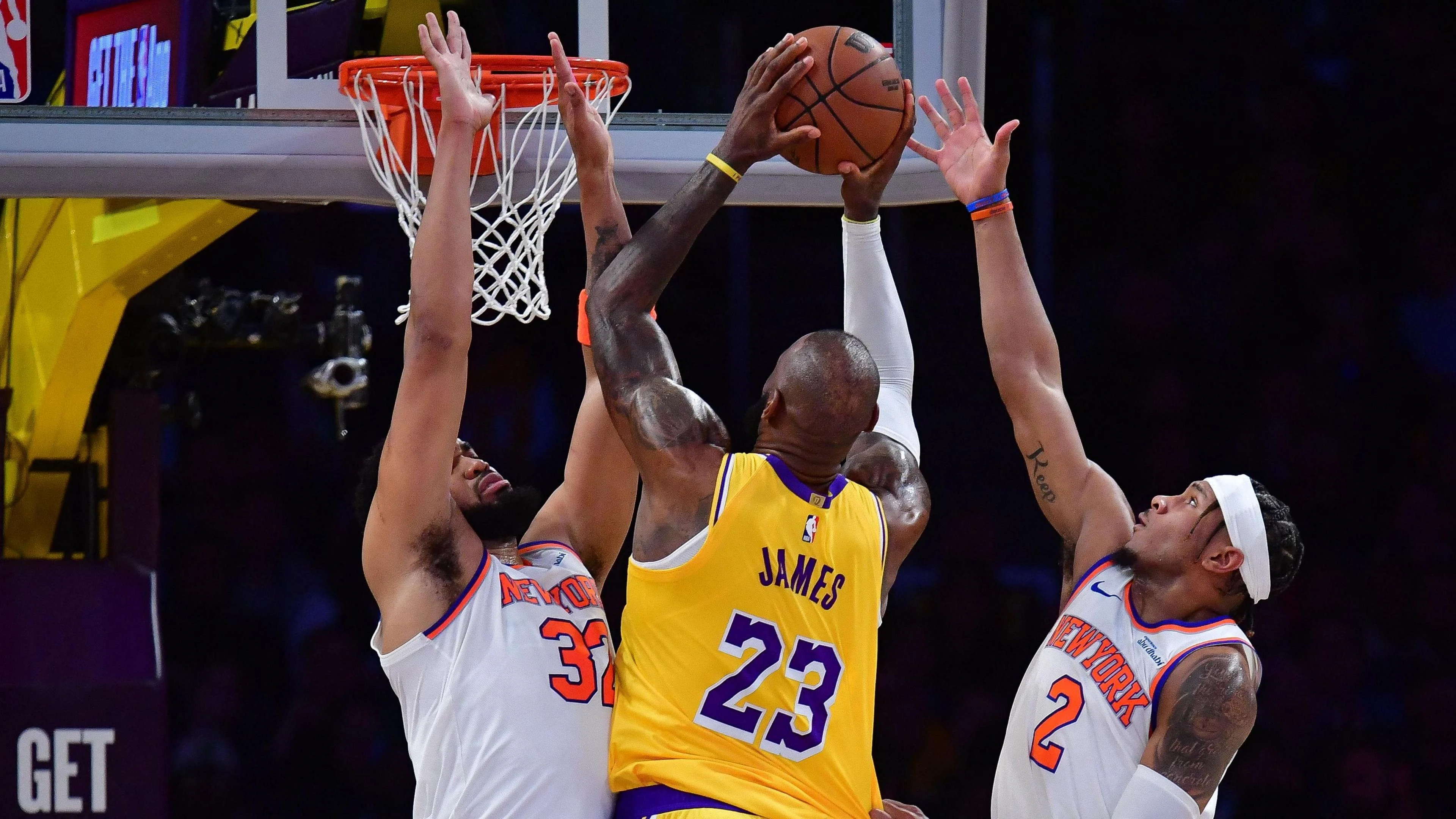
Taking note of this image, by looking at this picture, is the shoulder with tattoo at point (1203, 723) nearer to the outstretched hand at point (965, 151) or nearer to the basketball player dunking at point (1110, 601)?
the basketball player dunking at point (1110, 601)

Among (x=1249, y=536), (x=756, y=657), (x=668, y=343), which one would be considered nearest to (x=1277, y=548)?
(x=1249, y=536)

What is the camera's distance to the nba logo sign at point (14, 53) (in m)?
4.37

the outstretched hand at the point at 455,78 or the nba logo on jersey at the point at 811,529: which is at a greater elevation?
the outstretched hand at the point at 455,78

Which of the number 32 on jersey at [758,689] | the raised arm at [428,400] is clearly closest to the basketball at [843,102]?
the raised arm at [428,400]

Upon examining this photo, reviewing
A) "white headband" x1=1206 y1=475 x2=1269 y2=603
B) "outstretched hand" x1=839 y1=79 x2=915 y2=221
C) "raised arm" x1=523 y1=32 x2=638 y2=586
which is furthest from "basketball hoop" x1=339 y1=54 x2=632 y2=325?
"white headband" x1=1206 y1=475 x2=1269 y2=603

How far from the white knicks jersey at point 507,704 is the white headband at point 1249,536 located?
149cm

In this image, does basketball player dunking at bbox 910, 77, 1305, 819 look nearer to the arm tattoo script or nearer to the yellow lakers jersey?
the arm tattoo script

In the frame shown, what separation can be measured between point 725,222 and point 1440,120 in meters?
3.84

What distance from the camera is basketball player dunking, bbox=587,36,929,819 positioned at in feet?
10.0

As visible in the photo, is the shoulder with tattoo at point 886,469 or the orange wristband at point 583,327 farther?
the orange wristband at point 583,327

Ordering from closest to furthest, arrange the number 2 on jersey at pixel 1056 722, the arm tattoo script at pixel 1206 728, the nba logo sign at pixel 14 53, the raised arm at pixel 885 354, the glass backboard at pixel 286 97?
1. the arm tattoo script at pixel 1206 728
2. the raised arm at pixel 885 354
3. the number 2 on jersey at pixel 1056 722
4. the glass backboard at pixel 286 97
5. the nba logo sign at pixel 14 53

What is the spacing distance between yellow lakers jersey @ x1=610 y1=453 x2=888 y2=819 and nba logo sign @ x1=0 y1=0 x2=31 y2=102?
248 centimetres

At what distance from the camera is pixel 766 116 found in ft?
11.0

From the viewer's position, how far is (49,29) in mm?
4555
